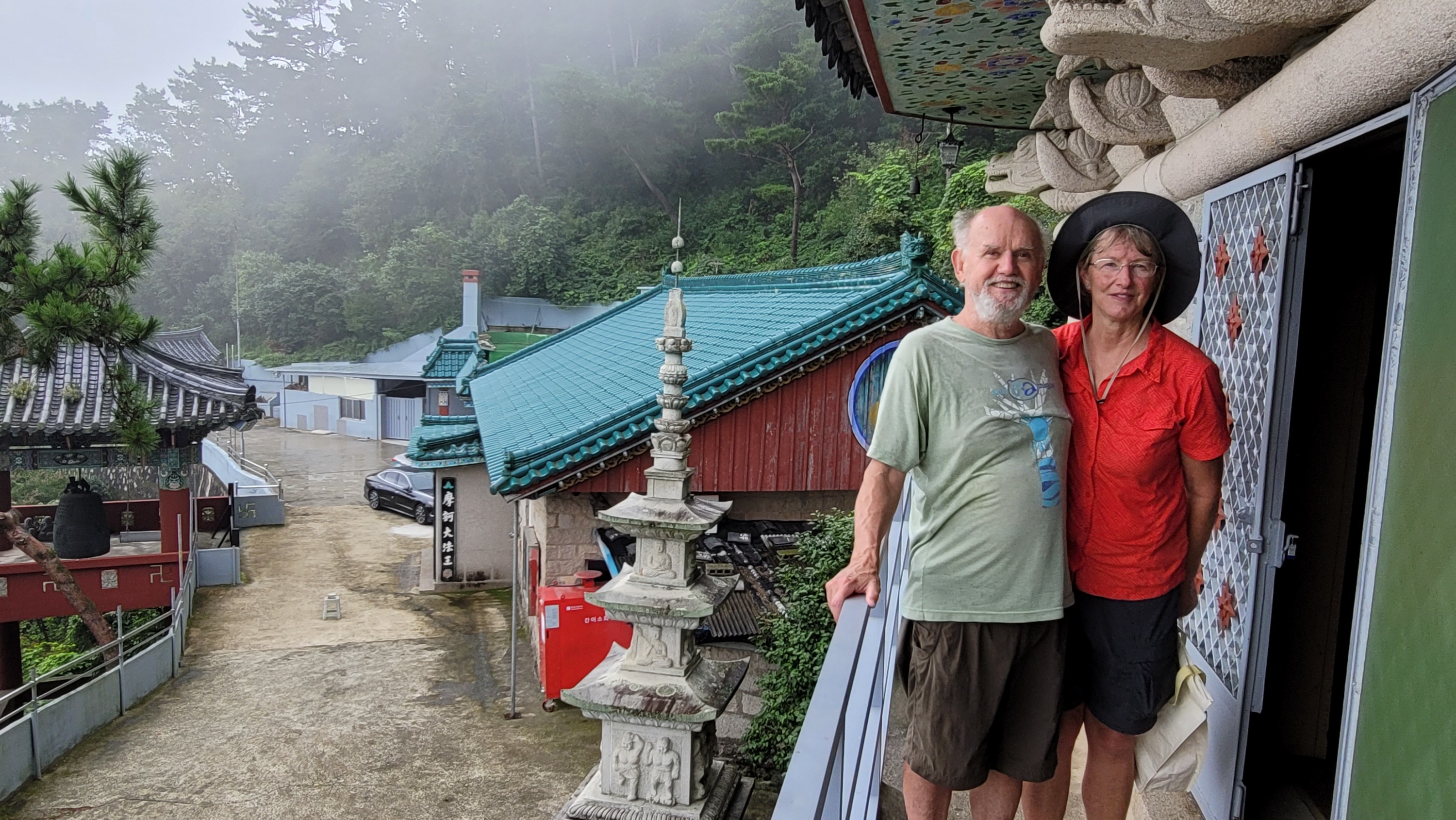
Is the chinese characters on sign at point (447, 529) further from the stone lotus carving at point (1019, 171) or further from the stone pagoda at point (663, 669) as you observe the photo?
the stone lotus carving at point (1019, 171)

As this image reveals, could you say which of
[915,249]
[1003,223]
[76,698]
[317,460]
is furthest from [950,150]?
[317,460]

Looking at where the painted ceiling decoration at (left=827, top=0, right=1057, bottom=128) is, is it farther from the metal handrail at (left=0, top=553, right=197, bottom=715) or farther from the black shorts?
the metal handrail at (left=0, top=553, right=197, bottom=715)

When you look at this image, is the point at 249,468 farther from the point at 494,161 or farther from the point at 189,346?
the point at 494,161

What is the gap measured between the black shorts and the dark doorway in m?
0.88

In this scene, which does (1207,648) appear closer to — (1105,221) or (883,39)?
(1105,221)

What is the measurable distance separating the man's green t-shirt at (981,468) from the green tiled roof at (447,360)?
86.8 feet

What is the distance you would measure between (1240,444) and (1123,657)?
3.63 feet

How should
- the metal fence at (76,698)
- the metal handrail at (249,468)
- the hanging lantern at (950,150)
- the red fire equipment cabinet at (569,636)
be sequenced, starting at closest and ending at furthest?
the hanging lantern at (950,150)
the metal fence at (76,698)
the red fire equipment cabinet at (569,636)
the metal handrail at (249,468)

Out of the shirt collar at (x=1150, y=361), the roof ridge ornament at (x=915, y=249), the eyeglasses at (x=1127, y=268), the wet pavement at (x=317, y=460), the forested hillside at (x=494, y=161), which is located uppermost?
the forested hillside at (x=494, y=161)

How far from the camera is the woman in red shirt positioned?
2.29 m

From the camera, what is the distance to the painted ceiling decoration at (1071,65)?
249 centimetres

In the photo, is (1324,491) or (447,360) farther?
(447,360)

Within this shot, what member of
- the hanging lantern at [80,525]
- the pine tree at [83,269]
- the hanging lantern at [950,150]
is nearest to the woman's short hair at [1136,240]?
the hanging lantern at [950,150]

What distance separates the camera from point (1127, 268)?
2367 mm
